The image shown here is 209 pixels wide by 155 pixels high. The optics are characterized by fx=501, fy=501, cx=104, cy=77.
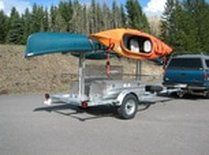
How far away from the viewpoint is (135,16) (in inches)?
2074

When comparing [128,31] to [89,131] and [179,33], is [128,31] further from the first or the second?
[179,33]

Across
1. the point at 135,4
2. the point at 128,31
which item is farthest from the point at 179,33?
the point at 128,31

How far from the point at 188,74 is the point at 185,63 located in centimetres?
73

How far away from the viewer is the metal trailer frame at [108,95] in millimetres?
14016

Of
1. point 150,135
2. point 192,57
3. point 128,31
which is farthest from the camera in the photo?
point 192,57

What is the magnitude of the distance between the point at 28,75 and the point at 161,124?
45.5 feet

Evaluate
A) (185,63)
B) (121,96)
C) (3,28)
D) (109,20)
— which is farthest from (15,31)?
(121,96)

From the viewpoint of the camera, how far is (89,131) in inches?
474

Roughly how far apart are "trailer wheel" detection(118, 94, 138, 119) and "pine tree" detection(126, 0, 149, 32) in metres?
35.9

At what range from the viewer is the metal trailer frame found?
1402 centimetres

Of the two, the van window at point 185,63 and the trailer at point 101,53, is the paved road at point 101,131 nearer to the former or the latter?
the trailer at point 101,53

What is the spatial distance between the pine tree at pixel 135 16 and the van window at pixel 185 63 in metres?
29.5

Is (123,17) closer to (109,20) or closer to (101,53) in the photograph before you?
(109,20)

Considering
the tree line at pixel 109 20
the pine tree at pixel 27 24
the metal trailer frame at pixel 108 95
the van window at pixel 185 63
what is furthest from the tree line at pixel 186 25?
the metal trailer frame at pixel 108 95
